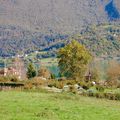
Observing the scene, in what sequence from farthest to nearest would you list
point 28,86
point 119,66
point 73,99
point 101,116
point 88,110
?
point 119,66 < point 28,86 < point 73,99 < point 88,110 < point 101,116

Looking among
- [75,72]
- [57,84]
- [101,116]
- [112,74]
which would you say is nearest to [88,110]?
[101,116]

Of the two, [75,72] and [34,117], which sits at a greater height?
[75,72]

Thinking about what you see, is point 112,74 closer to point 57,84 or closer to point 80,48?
point 80,48

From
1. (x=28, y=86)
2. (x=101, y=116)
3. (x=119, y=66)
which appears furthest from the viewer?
(x=119, y=66)

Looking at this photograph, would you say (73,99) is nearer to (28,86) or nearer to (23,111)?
(23,111)

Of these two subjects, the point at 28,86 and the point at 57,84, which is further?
the point at 57,84

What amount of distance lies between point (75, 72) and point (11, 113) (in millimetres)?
61830

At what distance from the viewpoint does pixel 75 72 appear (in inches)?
3263

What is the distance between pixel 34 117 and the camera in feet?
66.0

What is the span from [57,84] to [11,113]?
34130 mm

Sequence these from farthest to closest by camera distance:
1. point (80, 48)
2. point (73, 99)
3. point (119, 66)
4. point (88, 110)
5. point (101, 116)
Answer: point (119, 66) → point (80, 48) → point (73, 99) → point (88, 110) → point (101, 116)

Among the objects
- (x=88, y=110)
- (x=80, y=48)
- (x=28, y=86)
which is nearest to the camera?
(x=88, y=110)

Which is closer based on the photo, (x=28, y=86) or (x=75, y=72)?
(x=28, y=86)

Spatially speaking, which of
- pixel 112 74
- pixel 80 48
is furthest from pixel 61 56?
pixel 112 74
